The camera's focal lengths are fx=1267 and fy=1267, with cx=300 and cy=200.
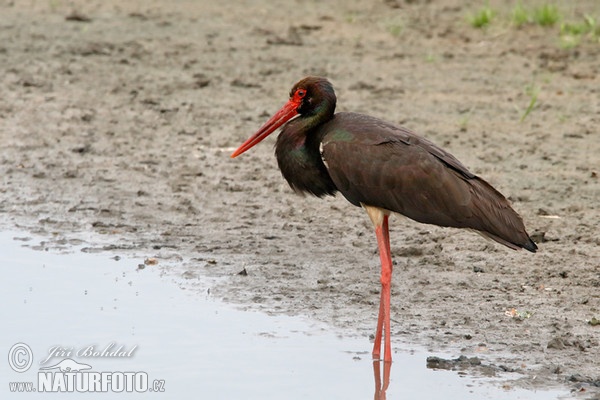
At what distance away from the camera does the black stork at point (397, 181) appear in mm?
6191

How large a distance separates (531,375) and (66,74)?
6962 millimetres

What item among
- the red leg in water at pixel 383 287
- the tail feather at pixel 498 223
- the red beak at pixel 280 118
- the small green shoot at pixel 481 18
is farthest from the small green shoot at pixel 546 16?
the tail feather at pixel 498 223

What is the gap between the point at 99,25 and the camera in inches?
523

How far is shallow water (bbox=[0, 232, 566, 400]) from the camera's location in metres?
5.79

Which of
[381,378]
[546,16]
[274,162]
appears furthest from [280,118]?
[546,16]

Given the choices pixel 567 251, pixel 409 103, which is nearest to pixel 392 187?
pixel 567 251

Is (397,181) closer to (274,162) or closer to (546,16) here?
(274,162)

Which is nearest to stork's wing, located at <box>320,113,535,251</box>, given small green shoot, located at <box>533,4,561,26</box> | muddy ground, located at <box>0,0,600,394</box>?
muddy ground, located at <box>0,0,600,394</box>

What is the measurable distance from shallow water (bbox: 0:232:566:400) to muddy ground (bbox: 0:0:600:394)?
230 millimetres

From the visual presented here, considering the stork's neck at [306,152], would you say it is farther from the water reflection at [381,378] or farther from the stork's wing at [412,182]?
the water reflection at [381,378]

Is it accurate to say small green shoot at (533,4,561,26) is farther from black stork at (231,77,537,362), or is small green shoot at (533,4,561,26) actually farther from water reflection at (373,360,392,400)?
water reflection at (373,360,392,400)

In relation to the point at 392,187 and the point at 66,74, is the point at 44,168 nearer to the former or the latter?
the point at 66,74

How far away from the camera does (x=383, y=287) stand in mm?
A: 6352

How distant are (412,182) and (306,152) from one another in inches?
22.7
